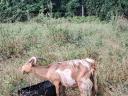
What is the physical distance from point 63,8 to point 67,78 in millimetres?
21798

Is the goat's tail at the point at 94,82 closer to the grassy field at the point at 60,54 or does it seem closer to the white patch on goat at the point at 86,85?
the white patch on goat at the point at 86,85

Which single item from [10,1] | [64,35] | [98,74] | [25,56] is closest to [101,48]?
[64,35]

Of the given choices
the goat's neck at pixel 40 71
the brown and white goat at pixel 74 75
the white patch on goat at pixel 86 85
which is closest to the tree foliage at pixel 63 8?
the goat's neck at pixel 40 71

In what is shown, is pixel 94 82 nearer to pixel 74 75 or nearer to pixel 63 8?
pixel 74 75

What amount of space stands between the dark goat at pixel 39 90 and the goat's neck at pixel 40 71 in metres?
0.24

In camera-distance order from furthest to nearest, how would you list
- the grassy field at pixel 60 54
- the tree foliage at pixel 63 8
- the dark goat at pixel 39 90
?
the tree foliage at pixel 63 8, the grassy field at pixel 60 54, the dark goat at pixel 39 90

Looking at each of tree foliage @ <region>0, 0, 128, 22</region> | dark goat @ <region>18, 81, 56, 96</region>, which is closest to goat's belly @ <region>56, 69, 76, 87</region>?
dark goat @ <region>18, 81, 56, 96</region>

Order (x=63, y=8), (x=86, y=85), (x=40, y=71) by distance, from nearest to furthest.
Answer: (x=86, y=85) < (x=40, y=71) < (x=63, y=8)

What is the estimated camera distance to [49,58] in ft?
27.7

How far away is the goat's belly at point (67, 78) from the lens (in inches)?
235

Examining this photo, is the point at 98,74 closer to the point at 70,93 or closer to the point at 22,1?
the point at 70,93

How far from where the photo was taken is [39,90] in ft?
20.7

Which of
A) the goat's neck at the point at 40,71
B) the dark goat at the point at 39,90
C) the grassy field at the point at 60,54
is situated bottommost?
the dark goat at the point at 39,90

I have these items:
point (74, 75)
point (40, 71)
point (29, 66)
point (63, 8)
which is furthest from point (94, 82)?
point (63, 8)
